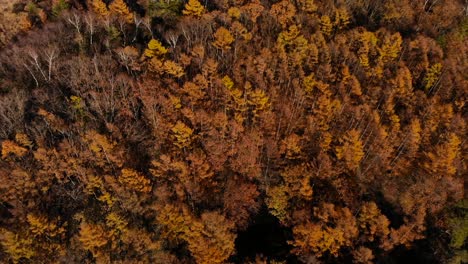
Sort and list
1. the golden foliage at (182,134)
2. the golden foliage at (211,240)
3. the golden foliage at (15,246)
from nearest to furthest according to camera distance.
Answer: the golden foliage at (15,246)
the golden foliage at (211,240)
the golden foliage at (182,134)

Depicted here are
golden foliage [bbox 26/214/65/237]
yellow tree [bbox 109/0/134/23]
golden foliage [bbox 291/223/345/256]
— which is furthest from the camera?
yellow tree [bbox 109/0/134/23]

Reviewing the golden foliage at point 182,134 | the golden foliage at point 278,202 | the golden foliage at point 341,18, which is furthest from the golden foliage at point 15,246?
the golden foliage at point 341,18

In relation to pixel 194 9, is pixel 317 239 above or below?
below

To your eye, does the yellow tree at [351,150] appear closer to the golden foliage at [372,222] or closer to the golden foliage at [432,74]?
the golden foliage at [372,222]

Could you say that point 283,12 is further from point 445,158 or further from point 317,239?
point 317,239

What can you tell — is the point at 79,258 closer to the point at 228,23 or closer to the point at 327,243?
the point at 327,243

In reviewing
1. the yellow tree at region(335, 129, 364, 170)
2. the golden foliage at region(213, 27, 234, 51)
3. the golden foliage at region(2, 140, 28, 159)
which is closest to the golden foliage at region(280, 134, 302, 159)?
the yellow tree at region(335, 129, 364, 170)

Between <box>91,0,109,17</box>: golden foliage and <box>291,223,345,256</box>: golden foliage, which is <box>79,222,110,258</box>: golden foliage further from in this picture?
<box>91,0,109,17</box>: golden foliage

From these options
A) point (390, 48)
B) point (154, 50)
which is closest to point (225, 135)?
point (154, 50)
